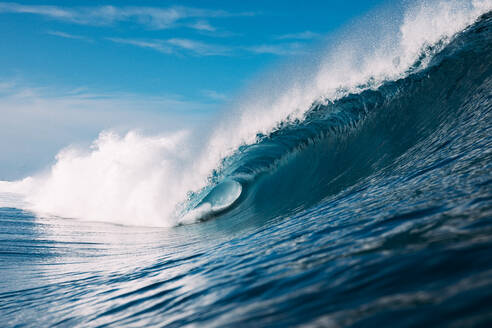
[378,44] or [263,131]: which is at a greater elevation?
[378,44]

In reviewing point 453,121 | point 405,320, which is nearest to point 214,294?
point 405,320

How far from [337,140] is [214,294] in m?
6.30

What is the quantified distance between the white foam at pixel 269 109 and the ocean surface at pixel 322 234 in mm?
162

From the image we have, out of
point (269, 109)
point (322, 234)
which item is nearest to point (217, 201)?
point (269, 109)

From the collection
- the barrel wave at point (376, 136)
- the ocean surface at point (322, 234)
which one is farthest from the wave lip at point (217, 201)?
the barrel wave at point (376, 136)

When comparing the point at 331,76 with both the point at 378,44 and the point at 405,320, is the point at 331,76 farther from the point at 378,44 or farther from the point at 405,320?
the point at 405,320

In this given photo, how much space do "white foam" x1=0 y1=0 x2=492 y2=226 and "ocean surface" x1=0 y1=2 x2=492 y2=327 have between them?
0.16 m

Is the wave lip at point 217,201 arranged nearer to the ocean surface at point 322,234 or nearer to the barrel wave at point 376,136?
the ocean surface at point 322,234

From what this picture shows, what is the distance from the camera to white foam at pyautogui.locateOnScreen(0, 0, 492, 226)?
9.16 m

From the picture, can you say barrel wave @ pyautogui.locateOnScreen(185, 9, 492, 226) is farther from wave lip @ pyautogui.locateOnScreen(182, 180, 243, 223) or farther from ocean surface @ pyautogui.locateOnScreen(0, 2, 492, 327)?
wave lip @ pyautogui.locateOnScreen(182, 180, 243, 223)

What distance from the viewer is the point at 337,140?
824 cm

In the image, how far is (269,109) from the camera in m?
10.0

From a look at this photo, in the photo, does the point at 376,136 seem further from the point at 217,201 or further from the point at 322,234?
the point at 322,234

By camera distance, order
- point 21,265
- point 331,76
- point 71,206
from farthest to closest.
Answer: point 71,206 → point 331,76 → point 21,265
